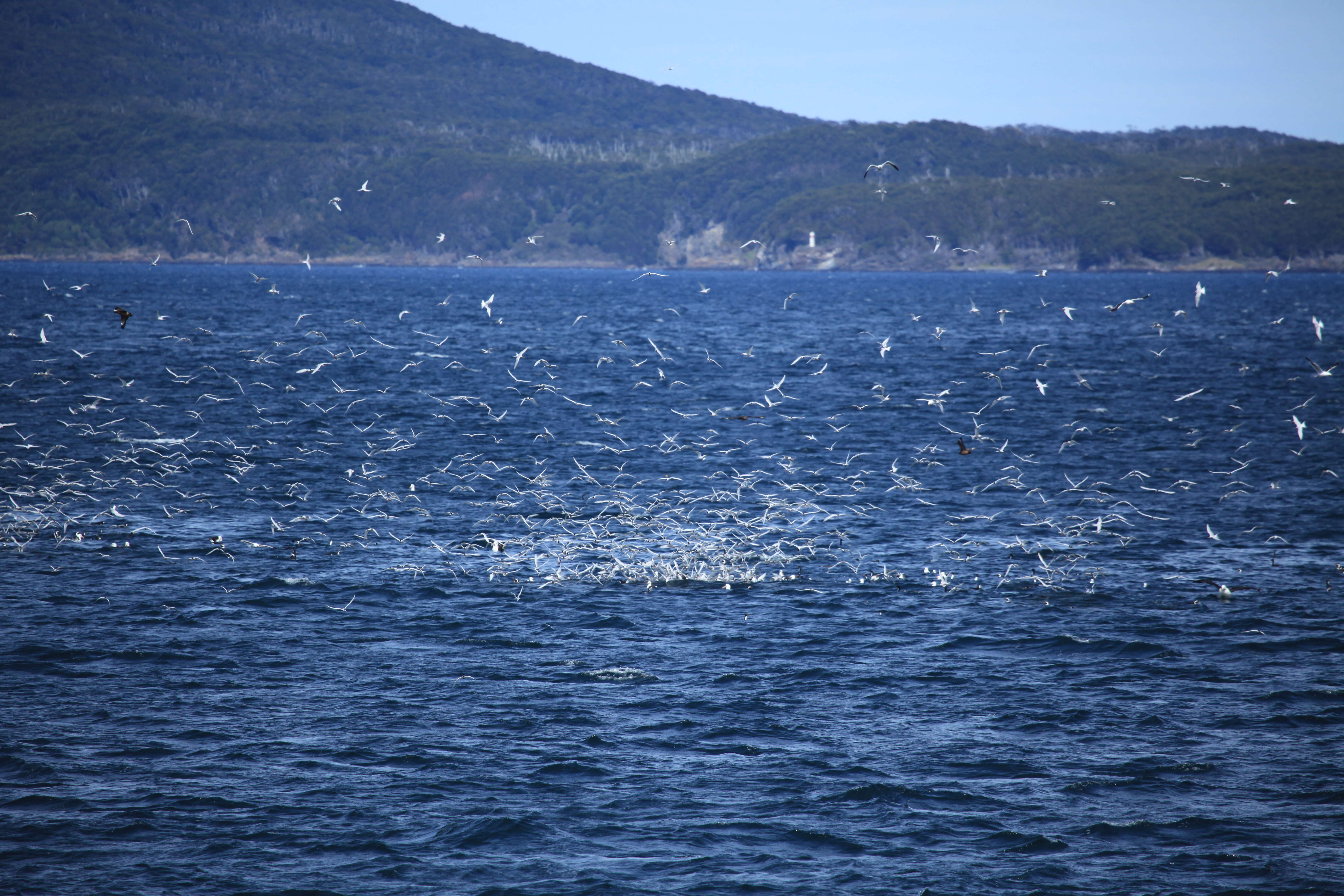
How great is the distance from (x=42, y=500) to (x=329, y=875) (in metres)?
27.1

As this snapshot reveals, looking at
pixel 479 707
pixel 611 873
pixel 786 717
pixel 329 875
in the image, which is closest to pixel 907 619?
pixel 786 717

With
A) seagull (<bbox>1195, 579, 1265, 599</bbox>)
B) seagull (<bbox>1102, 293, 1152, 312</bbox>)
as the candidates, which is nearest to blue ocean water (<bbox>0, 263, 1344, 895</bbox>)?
seagull (<bbox>1195, 579, 1265, 599</bbox>)

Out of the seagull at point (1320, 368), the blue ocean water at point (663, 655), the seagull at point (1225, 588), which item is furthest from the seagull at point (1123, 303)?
the seagull at point (1320, 368)

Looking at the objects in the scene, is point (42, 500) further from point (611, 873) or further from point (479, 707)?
point (611, 873)

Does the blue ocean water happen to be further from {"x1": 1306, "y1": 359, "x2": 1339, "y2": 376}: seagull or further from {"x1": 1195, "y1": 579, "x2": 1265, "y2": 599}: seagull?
{"x1": 1306, "y1": 359, "x2": 1339, "y2": 376}: seagull

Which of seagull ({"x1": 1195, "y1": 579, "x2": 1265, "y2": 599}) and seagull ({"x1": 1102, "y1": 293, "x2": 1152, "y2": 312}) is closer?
seagull ({"x1": 1195, "y1": 579, "x2": 1265, "y2": 599})

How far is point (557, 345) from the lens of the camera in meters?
107

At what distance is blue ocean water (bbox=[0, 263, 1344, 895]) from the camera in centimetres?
1666

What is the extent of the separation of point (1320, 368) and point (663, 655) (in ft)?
278

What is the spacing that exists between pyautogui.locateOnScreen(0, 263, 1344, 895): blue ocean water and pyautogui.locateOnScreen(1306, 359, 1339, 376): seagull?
2993 cm

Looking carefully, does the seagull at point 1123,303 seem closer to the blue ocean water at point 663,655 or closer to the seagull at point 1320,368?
the blue ocean water at point 663,655

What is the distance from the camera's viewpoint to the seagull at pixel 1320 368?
84.4 metres

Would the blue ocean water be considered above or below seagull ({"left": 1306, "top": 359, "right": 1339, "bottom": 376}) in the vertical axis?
below

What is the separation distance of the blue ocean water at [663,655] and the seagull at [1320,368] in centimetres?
2993
